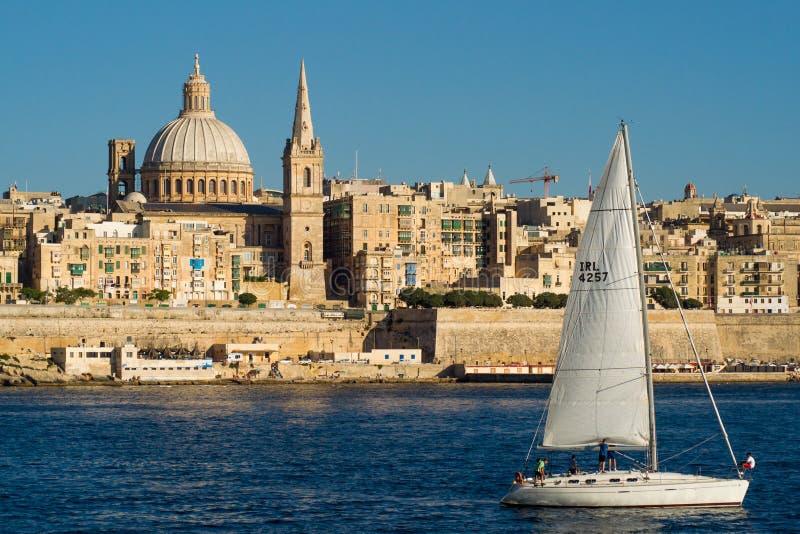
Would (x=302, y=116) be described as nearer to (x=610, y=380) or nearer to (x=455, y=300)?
(x=455, y=300)

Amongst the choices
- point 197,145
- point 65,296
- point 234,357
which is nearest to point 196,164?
point 197,145

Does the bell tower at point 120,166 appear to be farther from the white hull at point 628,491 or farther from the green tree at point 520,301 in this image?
the white hull at point 628,491

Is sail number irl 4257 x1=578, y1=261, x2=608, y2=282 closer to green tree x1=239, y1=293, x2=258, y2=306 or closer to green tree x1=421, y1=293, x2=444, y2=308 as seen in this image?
green tree x1=421, y1=293, x2=444, y2=308

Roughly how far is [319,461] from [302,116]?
55293 millimetres

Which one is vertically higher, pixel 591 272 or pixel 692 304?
pixel 692 304

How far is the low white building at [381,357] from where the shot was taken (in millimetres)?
76938

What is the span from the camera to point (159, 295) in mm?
83500

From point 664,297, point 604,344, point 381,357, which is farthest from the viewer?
point 664,297

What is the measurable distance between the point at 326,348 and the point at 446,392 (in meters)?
14.7

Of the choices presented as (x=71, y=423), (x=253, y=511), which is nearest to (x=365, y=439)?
(x=71, y=423)

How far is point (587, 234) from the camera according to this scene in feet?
100

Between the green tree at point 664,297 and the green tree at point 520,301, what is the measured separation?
7.22 m

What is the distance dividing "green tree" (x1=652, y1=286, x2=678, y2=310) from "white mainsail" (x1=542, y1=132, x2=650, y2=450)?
192ft

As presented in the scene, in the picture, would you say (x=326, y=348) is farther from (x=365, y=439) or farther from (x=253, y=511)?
(x=253, y=511)
